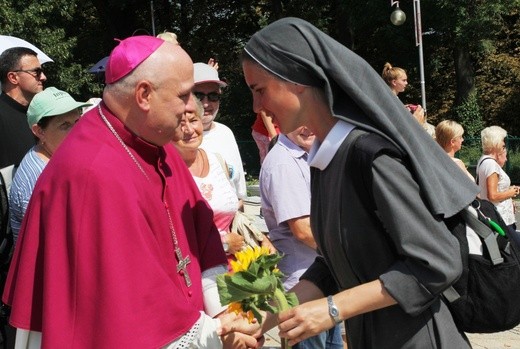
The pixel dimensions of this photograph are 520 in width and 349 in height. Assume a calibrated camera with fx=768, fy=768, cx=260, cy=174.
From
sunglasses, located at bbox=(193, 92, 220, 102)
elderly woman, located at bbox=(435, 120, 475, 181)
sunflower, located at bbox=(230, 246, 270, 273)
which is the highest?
sunflower, located at bbox=(230, 246, 270, 273)

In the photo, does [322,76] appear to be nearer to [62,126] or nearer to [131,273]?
[131,273]

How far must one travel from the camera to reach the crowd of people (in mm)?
2398

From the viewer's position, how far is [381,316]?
2566 mm

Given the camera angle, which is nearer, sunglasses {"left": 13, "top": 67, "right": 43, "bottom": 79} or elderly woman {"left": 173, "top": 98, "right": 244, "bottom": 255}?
elderly woman {"left": 173, "top": 98, "right": 244, "bottom": 255}

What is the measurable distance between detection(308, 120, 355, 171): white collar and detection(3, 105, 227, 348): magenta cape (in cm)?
65

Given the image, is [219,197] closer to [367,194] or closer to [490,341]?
[367,194]

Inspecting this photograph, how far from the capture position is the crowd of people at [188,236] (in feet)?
7.87

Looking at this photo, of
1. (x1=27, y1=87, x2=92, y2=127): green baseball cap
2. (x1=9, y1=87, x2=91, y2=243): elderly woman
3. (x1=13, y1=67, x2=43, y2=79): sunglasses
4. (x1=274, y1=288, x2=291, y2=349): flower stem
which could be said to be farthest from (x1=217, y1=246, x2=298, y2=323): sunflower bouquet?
(x1=13, y1=67, x2=43, y2=79): sunglasses

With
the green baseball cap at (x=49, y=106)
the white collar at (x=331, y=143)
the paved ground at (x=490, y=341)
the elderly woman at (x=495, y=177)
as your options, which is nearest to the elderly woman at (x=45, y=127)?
the green baseball cap at (x=49, y=106)

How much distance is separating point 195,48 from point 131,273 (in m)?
32.7

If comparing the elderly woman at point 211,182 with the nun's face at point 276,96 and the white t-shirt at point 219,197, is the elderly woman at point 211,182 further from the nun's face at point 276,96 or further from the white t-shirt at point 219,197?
the nun's face at point 276,96

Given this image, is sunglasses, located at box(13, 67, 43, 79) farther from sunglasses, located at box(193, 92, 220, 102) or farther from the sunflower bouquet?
the sunflower bouquet

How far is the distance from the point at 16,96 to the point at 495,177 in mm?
4316

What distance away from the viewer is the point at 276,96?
8.24 ft
